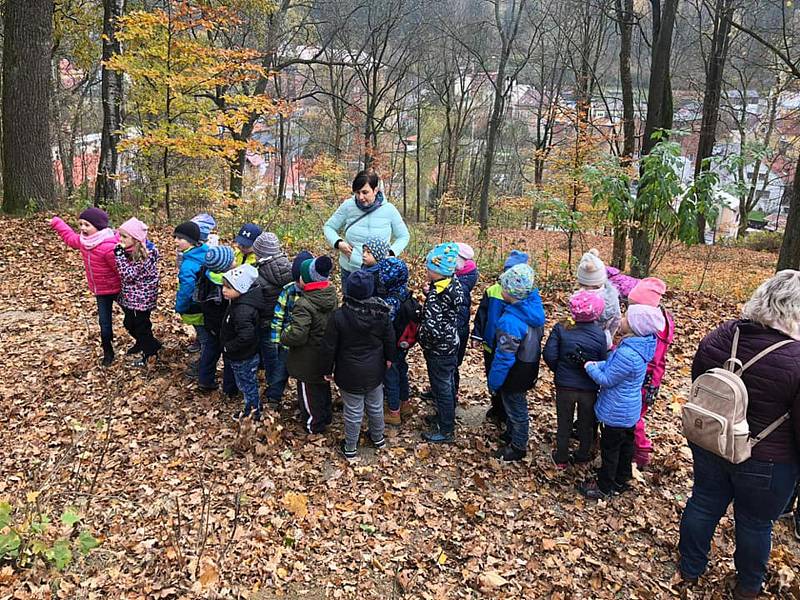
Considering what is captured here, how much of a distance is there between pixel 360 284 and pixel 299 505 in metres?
1.85

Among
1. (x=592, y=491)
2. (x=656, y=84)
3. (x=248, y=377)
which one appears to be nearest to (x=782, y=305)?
(x=592, y=491)

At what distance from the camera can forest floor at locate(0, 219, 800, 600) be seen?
11.4 ft

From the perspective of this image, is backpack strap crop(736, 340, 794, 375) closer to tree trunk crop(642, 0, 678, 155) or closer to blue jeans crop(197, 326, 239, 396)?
blue jeans crop(197, 326, 239, 396)

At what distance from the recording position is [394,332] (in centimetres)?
452

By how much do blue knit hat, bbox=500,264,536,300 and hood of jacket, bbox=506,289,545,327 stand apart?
0.10 m

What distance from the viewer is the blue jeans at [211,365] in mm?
5199

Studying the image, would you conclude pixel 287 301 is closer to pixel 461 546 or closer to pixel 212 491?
pixel 212 491

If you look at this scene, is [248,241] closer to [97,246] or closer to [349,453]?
[97,246]

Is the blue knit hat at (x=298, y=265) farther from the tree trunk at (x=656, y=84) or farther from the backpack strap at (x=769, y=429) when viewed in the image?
the tree trunk at (x=656, y=84)

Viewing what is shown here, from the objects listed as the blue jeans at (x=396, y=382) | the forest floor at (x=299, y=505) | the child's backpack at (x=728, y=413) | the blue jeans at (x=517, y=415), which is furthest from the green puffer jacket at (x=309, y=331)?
the child's backpack at (x=728, y=413)

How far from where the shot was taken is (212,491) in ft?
13.7

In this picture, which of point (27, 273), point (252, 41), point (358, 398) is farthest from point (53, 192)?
point (252, 41)

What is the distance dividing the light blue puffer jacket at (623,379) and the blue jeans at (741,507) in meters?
0.66

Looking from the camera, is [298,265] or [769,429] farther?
[298,265]
